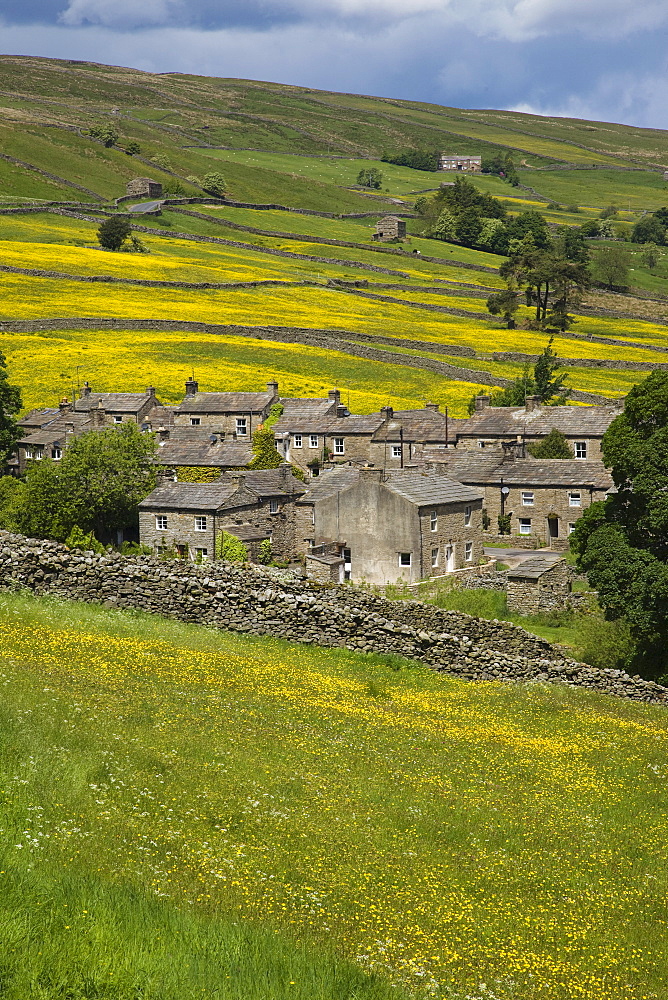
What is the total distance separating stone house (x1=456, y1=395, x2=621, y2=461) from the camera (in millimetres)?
84125

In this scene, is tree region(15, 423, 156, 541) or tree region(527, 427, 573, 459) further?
tree region(527, 427, 573, 459)

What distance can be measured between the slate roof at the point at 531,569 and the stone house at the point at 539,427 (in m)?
29.6

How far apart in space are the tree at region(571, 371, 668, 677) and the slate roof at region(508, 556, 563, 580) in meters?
14.5

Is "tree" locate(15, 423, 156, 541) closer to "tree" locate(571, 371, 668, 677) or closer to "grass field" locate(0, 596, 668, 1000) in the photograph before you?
"tree" locate(571, 371, 668, 677)

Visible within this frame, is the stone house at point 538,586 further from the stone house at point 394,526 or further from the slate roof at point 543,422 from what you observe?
the slate roof at point 543,422

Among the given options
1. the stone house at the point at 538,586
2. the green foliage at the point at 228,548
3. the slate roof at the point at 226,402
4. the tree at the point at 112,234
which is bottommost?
the stone house at the point at 538,586

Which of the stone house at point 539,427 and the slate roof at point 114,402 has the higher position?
the slate roof at point 114,402

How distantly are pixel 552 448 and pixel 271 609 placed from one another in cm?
5981

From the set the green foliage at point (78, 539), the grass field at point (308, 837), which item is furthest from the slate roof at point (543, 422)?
the grass field at point (308, 837)

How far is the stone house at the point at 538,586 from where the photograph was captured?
4825 centimetres

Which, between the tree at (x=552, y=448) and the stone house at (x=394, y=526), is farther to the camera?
the tree at (x=552, y=448)

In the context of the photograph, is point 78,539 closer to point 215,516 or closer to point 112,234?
point 215,516

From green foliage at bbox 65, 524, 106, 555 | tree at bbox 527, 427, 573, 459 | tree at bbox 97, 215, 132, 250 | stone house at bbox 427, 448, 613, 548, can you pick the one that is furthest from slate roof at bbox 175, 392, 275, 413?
tree at bbox 97, 215, 132, 250

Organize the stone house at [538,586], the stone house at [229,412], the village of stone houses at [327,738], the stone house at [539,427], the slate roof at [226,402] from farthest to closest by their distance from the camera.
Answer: the slate roof at [226,402] < the stone house at [229,412] < the stone house at [539,427] < the stone house at [538,586] < the village of stone houses at [327,738]
